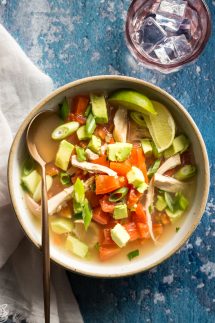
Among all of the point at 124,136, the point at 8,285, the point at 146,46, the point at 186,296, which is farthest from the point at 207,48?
the point at 8,285

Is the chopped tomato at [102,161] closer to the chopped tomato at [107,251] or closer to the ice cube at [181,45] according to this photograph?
the chopped tomato at [107,251]

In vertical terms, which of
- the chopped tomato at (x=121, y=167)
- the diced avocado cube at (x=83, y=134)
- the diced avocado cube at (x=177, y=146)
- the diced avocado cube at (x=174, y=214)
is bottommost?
the diced avocado cube at (x=174, y=214)

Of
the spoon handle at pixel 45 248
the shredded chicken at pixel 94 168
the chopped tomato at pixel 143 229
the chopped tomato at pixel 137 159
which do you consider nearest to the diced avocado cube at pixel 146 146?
the chopped tomato at pixel 137 159

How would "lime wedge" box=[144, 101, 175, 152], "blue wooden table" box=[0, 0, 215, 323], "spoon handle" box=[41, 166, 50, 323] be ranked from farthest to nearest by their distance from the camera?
"blue wooden table" box=[0, 0, 215, 323], "lime wedge" box=[144, 101, 175, 152], "spoon handle" box=[41, 166, 50, 323]

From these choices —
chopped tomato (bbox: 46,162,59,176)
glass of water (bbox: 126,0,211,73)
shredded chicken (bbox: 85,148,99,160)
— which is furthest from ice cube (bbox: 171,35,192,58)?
chopped tomato (bbox: 46,162,59,176)

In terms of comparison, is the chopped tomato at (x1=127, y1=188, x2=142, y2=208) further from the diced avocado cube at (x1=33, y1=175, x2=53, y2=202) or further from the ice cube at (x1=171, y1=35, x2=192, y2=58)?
the ice cube at (x1=171, y1=35, x2=192, y2=58)
